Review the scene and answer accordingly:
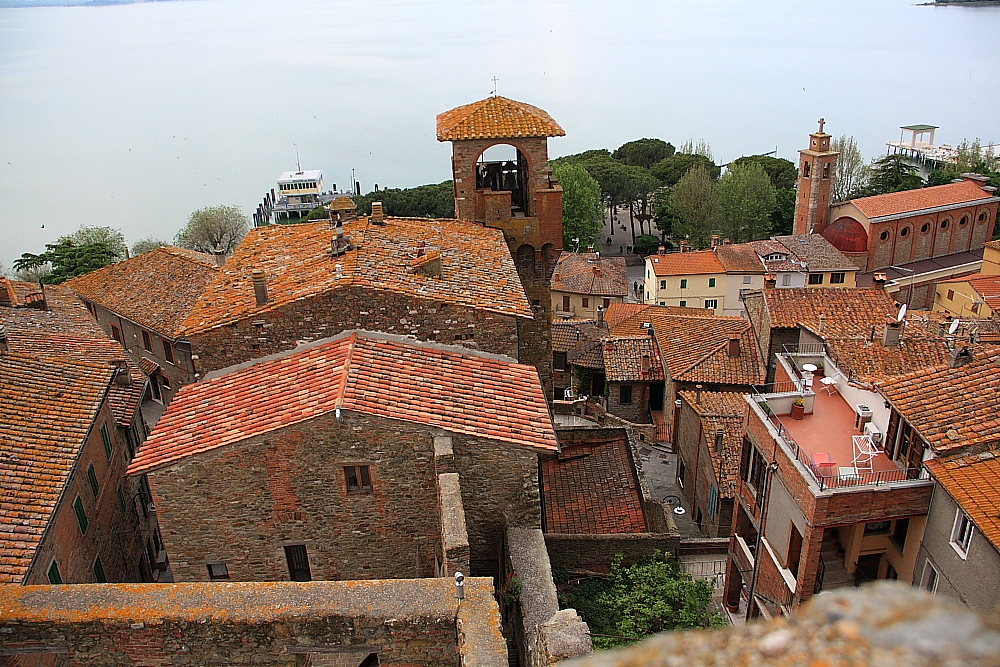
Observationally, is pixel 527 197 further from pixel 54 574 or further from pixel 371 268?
pixel 54 574

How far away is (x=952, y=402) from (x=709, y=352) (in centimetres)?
1540

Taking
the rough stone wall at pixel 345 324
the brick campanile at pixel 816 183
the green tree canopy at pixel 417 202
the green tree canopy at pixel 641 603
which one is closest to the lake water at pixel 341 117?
the green tree canopy at pixel 417 202

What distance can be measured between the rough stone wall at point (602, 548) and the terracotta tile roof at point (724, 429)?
360 cm

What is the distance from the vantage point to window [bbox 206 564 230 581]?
1210cm

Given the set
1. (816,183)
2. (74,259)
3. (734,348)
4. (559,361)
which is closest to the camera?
(734,348)

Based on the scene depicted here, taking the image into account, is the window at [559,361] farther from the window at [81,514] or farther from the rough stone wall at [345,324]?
the window at [81,514]

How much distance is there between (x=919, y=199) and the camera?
54938 millimetres

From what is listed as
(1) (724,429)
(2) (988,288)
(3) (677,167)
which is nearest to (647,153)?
(3) (677,167)

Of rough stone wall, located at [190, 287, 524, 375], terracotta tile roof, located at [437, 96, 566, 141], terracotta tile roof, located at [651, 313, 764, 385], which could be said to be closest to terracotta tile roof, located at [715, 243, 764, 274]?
terracotta tile roof, located at [651, 313, 764, 385]

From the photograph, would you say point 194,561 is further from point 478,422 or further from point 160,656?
point 478,422

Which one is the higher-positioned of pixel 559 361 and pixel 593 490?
pixel 593 490

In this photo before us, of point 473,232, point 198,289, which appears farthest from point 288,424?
point 198,289

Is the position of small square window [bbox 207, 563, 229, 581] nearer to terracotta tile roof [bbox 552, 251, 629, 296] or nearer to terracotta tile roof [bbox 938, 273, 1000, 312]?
terracotta tile roof [bbox 938, 273, 1000, 312]

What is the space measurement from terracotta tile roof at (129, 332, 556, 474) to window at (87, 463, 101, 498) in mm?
3400
